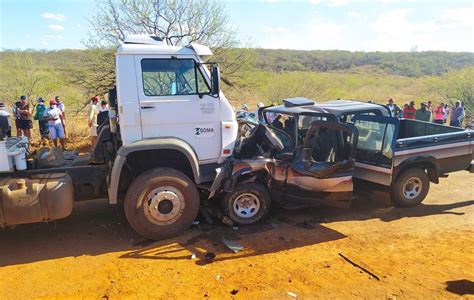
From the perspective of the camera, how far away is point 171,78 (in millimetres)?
5945

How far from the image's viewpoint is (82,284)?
4.81 metres

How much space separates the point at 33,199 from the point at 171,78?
261 cm

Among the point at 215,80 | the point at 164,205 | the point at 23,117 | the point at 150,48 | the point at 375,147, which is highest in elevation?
the point at 150,48

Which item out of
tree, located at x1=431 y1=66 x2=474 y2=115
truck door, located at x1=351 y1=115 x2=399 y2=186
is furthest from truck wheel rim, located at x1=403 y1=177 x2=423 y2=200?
tree, located at x1=431 y1=66 x2=474 y2=115

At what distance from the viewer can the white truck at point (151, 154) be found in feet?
18.4

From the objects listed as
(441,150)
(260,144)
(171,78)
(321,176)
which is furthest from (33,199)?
(441,150)

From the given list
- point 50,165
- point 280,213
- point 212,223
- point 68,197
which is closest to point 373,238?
point 280,213

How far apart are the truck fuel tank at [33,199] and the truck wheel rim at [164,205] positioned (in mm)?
1157

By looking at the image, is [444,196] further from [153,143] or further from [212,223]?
[153,143]

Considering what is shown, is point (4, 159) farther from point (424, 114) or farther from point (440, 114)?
point (440, 114)

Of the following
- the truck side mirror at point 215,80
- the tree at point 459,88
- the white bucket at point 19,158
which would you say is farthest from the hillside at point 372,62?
the white bucket at point 19,158

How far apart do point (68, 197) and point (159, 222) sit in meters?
1.37

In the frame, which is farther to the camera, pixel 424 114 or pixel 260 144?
pixel 424 114

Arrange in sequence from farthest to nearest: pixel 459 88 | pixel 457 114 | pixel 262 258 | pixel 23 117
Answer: pixel 459 88, pixel 457 114, pixel 23 117, pixel 262 258
